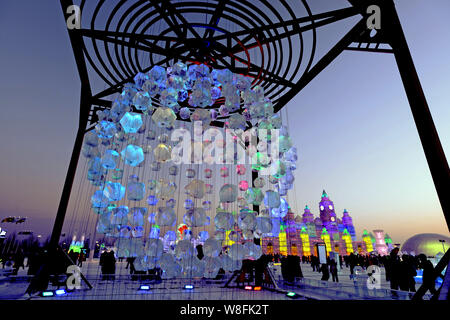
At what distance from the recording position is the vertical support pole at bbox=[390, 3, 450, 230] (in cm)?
Result: 403

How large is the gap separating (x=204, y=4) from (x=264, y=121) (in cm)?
273

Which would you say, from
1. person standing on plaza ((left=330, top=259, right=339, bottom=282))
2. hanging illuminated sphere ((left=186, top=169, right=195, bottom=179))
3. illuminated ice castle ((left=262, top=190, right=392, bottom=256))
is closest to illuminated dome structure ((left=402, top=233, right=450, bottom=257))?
illuminated ice castle ((left=262, top=190, right=392, bottom=256))

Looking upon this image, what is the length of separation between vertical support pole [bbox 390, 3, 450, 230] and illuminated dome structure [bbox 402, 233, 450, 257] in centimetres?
5207

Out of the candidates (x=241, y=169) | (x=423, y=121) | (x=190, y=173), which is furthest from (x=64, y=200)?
(x=423, y=121)

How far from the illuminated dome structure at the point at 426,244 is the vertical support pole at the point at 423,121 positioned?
171ft

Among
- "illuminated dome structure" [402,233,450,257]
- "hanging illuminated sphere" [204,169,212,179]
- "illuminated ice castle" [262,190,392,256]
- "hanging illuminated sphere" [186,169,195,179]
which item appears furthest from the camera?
"illuminated ice castle" [262,190,392,256]

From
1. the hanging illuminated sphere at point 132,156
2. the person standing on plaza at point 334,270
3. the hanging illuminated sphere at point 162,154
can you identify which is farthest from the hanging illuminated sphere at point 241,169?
the person standing on plaza at point 334,270

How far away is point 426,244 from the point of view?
47.2m

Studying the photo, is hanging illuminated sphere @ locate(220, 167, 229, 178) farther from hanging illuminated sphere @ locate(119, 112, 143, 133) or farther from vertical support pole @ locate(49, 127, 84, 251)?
vertical support pole @ locate(49, 127, 84, 251)

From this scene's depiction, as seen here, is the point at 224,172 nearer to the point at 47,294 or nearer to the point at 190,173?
the point at 190,173

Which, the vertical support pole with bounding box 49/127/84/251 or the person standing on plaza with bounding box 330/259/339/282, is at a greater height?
the vertical support pole with bounding box 49/127/84/251

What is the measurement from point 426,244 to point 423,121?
192 feet

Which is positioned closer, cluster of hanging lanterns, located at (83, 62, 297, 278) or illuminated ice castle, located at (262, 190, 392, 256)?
cluster of hanging lanterns, located at (83, 62, 297, 278)
